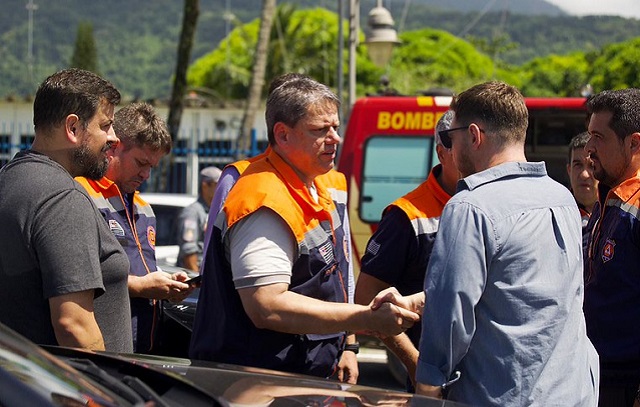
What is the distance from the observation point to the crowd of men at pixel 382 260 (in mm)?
3191

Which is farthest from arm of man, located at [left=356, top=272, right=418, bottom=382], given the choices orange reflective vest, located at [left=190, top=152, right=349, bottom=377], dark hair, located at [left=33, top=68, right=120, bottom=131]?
dark hair, located at [left=33, top=68, right=120, bottom=131]

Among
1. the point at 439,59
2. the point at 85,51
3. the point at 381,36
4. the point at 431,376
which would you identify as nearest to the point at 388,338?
the point at 431,376

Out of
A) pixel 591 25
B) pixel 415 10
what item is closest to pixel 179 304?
pixel 591 25

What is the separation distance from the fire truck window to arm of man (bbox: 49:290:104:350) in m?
6.91

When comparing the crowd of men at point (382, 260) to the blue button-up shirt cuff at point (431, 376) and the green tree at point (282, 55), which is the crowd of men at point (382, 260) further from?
the green tree at point (282, 55)

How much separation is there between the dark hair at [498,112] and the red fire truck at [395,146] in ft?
22.1

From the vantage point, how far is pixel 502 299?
10.4ft

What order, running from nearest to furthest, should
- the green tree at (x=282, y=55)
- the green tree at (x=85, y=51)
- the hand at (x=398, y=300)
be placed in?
the hand at (x=398, y=300) → the green tree at (x=282, y=55) → the green tree at (x=85, y=51)

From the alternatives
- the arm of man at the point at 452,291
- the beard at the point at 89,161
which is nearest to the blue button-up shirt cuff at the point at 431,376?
the arm of man at the point at 452,291

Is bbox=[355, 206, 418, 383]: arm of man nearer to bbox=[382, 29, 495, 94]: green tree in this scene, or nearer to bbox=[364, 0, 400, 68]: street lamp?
bbox=[364, 0, 400, 68]: street lamp

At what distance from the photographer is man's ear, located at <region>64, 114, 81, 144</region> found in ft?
11.8

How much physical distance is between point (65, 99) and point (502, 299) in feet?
5.33

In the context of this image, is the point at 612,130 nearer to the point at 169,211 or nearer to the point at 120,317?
the point at 120,317

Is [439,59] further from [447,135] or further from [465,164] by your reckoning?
[465,164]
